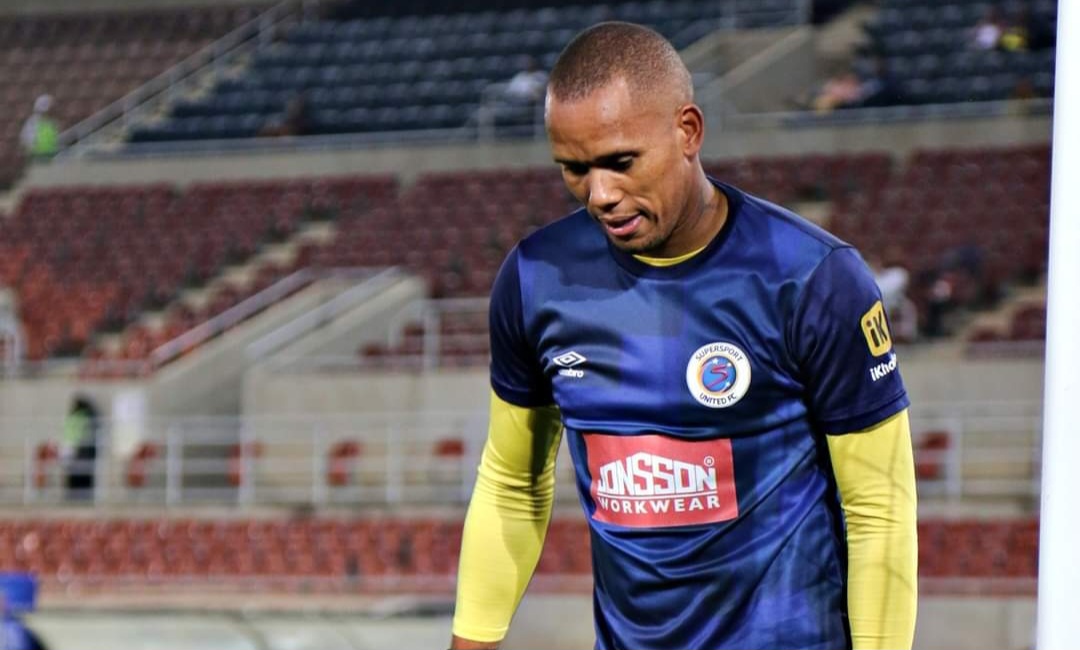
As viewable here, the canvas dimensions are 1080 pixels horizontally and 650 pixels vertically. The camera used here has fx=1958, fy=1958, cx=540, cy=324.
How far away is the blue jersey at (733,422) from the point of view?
277 centimetres

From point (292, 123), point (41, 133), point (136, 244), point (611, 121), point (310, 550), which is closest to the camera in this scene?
point (611, 121)

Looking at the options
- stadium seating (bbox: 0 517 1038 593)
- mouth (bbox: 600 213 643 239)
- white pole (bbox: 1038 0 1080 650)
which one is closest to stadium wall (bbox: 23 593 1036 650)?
mouth (bbox: 600 213 643 239)

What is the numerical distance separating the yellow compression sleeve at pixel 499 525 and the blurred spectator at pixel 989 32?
18099 mm

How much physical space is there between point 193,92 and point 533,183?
7.35 m

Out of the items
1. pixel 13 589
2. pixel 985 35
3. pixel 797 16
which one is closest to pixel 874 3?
pixel 797 16

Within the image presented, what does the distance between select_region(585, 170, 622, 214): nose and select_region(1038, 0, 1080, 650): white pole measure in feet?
2.08

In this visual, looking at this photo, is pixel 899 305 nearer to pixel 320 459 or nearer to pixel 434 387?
pixel 434 387

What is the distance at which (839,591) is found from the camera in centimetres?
284

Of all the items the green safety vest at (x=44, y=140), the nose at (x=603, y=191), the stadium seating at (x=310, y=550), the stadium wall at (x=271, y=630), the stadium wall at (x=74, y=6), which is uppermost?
the stadium wall at (x=74, y=6)

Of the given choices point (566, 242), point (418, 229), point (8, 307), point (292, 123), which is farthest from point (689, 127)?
point (292, 123)

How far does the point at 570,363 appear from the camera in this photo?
117 inches

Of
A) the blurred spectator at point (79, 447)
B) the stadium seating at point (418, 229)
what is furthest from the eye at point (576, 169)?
the blurred spectator at point (79, 447)

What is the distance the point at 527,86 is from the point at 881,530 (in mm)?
19653

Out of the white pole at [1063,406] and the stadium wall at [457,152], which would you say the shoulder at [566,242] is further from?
the stadium wall at [457,152]
